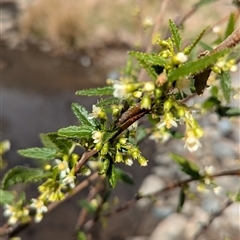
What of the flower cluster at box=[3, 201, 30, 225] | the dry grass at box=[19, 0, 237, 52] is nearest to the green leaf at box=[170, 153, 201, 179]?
the flower cluster at box=[3, 201, 30, 225]

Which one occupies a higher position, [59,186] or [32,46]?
[32,46]

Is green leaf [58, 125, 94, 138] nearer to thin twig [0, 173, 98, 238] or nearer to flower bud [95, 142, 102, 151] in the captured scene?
flower bud [95, 142, 102, 151]

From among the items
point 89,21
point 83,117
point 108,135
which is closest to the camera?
point 108,135

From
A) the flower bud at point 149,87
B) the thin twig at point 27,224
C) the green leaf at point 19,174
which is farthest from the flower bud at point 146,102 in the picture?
the thin twig at point 27,224

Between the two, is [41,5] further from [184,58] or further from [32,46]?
[184,58]

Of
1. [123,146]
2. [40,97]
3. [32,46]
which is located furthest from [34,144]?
[123,146]

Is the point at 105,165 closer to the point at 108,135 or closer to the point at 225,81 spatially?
the point at 108,135

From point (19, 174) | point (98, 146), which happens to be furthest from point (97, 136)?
point (19, 174)
